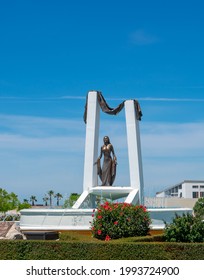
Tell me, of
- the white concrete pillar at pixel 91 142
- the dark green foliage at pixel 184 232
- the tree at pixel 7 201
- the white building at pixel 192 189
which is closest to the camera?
the dark green foliage at pixel 184 232

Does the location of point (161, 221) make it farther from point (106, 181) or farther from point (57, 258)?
point (57, 258)

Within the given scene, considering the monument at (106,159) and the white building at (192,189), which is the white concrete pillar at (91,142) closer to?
the monument at (106,159)

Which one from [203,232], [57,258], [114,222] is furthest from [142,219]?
[57,258]

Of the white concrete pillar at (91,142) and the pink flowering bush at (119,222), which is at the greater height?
the white concrete pillar at (91,142)

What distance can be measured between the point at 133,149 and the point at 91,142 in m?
2.05

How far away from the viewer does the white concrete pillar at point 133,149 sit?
75.4 feet

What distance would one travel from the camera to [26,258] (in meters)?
10.8

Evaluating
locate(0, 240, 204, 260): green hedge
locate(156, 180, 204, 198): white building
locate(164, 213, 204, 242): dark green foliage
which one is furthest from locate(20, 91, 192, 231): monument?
locate(156, 180, 204, 198): white building

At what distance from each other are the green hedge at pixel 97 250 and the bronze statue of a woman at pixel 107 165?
1287 centimetres

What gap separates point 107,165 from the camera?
77.7ft

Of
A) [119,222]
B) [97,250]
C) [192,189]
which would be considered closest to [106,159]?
[119,222]

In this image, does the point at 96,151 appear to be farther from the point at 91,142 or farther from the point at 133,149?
the point at 133,149

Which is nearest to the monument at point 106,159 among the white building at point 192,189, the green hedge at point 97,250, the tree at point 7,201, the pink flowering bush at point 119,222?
the pink flowering bush at point 119,222
